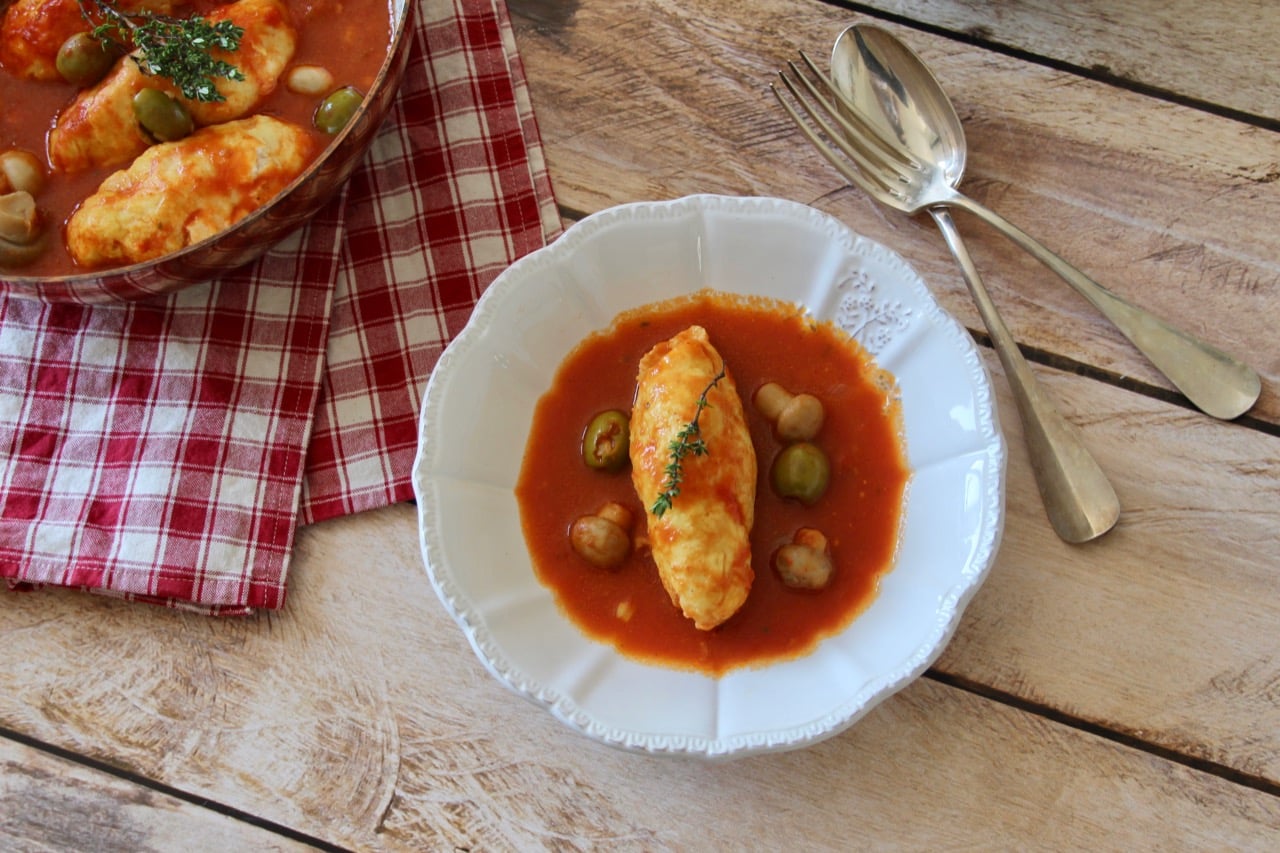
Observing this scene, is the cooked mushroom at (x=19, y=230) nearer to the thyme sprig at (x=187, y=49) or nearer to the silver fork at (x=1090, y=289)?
the thyme sprig at (x=187, y=49)

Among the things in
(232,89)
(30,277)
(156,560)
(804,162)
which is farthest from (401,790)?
(804,162)

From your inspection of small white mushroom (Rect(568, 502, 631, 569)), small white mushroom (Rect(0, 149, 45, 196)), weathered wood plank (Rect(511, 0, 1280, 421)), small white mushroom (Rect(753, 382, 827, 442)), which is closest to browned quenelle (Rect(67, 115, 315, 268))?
small white mushroom (Rect(0, 149, 45, 196))

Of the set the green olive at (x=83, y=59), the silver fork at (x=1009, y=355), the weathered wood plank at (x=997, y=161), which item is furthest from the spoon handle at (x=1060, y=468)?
the green olive at (x=83, y=59)

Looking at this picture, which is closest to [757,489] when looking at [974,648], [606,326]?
[606,326]

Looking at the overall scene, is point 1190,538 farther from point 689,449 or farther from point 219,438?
point 219,438

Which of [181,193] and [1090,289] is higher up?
[181,193]

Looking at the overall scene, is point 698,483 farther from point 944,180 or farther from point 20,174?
point 20,174
